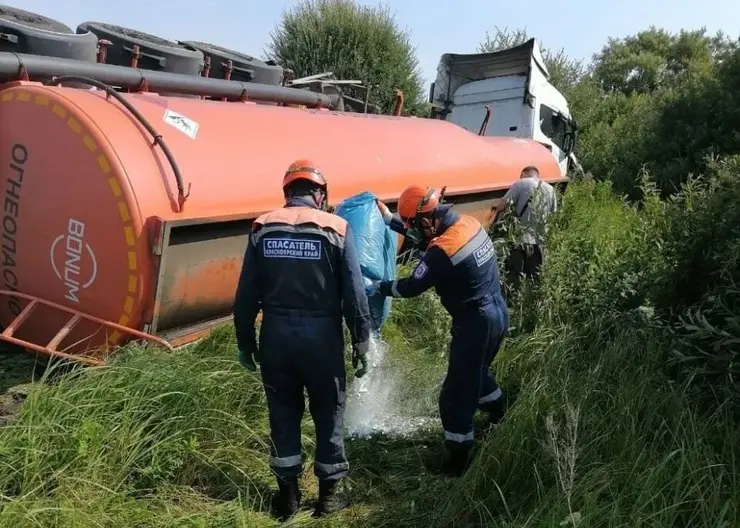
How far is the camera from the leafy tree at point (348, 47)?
64.8ft

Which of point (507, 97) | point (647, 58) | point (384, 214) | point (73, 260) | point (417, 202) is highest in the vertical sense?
point (647, 58)

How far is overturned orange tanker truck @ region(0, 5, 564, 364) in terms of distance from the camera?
3420mm

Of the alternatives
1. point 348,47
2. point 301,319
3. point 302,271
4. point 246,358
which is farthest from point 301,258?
point 348,47

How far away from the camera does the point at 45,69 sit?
3938 millimetres

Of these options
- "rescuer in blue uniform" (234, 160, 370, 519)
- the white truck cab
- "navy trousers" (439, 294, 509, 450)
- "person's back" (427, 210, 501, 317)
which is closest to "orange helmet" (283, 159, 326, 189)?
"rescuer in blue uniform" (234, 160, 370, 519)

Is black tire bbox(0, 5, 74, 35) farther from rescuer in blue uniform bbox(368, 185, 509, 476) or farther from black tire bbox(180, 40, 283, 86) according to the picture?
rescuer in blue uniform bbox(368, 185, 509, 476)

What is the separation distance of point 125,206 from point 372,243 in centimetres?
135

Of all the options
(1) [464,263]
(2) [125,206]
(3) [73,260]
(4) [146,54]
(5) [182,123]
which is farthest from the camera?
(4) [146,54]

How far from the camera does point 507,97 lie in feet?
32.8

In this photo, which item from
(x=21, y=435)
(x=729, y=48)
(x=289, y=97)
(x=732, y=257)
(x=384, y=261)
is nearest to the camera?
(x=21, y=435)

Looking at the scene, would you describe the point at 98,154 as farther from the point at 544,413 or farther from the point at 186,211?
the point at 544,413

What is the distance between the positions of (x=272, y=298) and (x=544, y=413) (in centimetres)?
143

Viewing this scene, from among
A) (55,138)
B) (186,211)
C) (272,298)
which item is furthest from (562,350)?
(55,138)

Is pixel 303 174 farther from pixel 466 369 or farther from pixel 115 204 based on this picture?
pixel 466 369
